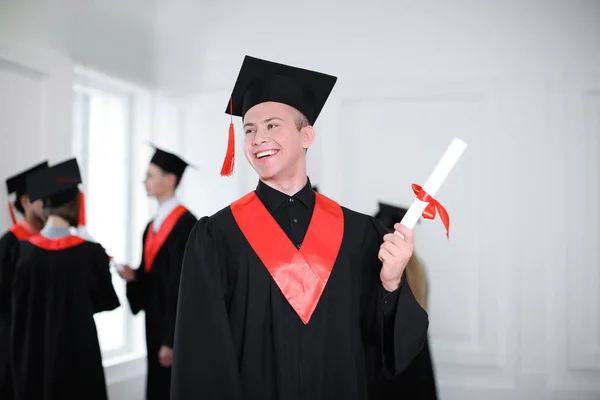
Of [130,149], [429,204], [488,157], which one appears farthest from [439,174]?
[130,149]

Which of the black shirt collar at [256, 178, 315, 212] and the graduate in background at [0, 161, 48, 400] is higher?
the black shirt collar at [256, 178, 315, 212]

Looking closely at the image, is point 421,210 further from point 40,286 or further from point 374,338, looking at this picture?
point 40,286

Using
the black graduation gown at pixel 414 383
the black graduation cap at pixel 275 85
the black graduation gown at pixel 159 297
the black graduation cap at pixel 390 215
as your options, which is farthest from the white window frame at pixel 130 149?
the black graduation cap at pixel 275 85

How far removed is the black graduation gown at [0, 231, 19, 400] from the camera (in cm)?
324

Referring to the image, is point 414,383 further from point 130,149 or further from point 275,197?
point 130,149

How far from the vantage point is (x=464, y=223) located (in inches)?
175

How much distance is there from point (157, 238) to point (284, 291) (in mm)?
2312

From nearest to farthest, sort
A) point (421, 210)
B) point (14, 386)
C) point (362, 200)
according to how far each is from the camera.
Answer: point (421, 210) < point (14, 386) < point (362, 200)

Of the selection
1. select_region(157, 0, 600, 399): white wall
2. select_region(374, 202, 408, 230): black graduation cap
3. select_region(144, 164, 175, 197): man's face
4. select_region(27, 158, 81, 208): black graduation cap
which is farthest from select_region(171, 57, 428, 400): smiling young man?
select_region(157, 0, 600, 399): white wall

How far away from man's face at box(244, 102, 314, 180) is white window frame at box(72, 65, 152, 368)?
9.49 ft

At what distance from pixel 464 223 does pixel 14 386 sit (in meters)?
3.06

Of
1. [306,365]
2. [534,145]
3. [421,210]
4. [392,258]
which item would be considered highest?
[534,145]

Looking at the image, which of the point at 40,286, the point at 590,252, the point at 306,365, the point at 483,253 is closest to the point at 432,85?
the point at 483,253

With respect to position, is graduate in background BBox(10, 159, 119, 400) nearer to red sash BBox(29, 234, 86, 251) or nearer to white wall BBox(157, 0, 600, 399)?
red sash BBox(29, 234, 86, 251)
